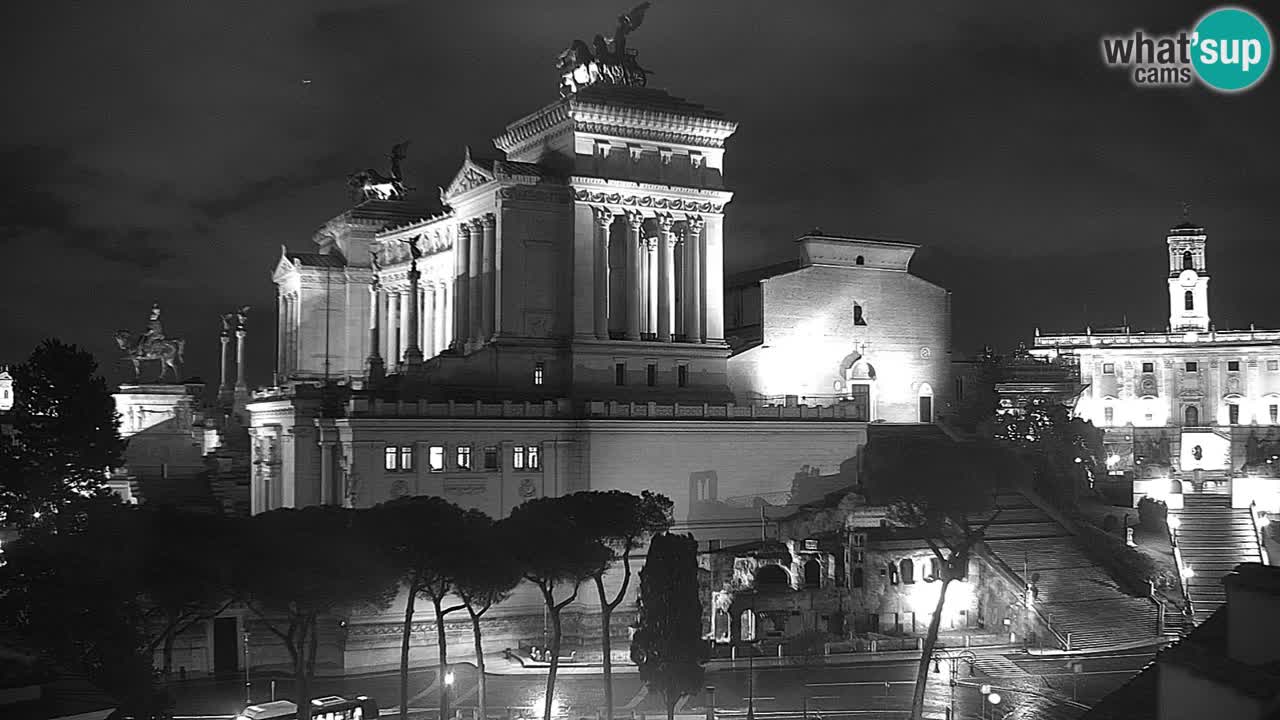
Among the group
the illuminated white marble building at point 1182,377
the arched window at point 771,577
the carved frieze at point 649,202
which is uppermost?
the carved frieze at point 649,202

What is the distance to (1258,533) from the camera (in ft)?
250

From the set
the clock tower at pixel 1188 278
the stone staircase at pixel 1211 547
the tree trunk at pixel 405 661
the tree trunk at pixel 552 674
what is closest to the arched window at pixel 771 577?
the tree trunk at pixel 552 674

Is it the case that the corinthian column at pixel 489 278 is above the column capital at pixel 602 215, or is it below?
below

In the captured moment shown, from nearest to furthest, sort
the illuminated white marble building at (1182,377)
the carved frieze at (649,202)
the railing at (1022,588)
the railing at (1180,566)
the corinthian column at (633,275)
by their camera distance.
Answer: the railing at (1022,588)
the railing at (1180,566)
the carved frieze at (649,202)
the corinthian column at (633,275)
the illuminated white marble building at (1182,377)

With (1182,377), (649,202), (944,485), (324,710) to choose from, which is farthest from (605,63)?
(1182,377)

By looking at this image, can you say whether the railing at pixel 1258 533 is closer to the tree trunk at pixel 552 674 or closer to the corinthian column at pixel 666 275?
the corinthian column at pixel 666 275

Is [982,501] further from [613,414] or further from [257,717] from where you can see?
[257,717]

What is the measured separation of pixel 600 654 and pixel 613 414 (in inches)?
538

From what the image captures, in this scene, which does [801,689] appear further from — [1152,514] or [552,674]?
[1152,514]

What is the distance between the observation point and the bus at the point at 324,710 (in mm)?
47219

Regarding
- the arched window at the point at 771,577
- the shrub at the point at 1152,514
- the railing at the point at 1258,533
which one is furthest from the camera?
the shrub at the point at 1152,514

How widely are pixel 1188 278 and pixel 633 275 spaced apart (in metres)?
72.2

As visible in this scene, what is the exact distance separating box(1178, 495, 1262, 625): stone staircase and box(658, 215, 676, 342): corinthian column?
3267 cm

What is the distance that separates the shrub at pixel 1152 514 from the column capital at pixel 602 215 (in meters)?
36.3
